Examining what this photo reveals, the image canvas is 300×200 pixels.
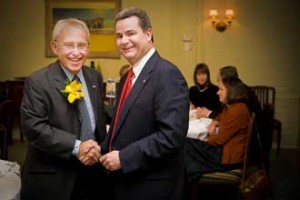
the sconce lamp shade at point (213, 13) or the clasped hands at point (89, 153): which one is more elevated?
the sconce lamp shade at point (213, 13)

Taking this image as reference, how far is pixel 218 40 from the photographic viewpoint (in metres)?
6.55

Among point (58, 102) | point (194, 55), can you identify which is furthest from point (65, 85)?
point (194, 55)

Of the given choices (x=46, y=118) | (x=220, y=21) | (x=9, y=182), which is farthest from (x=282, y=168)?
(x=9, y=182)

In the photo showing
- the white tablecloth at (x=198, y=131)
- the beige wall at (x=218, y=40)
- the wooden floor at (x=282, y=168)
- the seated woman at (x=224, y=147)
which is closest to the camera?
the seated woman at (x=224, y=147)

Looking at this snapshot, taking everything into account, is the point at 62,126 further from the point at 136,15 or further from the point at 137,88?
the point at 136,15

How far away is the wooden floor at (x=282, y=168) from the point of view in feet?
13.9

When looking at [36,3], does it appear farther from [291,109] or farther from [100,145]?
[100,145]

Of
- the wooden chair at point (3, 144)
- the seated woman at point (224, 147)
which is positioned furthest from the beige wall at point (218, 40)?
the wooden chair at point (3, 144)

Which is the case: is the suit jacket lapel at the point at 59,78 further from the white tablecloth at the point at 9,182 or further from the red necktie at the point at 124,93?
the white tablecloth at the point at 9,182

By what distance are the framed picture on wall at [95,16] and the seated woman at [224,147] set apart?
3.50 metres

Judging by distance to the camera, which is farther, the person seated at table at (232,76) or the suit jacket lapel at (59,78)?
the person seated at table at (232,76)

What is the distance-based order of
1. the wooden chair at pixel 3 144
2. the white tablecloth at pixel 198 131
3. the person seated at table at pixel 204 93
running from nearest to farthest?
the wooden chair at pixel 3 144, the white tablecloth at pixel 198 131, the person seated at table at pixel 204 93

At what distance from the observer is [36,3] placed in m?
6.68

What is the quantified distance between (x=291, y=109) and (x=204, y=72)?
181 centimetres
